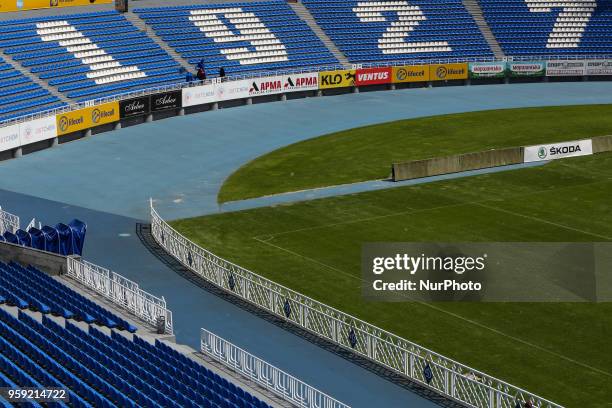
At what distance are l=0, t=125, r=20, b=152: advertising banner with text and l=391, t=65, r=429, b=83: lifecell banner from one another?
32.6 meters

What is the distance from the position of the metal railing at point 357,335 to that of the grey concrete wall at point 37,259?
17.5ft

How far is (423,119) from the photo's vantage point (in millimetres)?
69312

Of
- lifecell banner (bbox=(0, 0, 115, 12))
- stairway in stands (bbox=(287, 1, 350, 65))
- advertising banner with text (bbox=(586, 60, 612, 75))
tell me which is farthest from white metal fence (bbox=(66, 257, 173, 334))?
advertising banner with text (bbox=(586, 60, 612, 75))

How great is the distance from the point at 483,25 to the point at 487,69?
7.30 meters

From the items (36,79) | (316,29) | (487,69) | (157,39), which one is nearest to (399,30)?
(316,29)

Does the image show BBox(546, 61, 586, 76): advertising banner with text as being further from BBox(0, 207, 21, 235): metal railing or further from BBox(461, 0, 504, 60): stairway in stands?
BBox(0, 207, 21, 235): metal railing

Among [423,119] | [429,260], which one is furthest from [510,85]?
[429,260]

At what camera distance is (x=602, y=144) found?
60531 mm

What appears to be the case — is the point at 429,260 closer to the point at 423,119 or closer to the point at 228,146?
the point at 228,146

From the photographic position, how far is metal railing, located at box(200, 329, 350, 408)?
27906 mm

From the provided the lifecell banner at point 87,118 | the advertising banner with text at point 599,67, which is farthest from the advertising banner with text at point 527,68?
the lifecell banner at point 87,118

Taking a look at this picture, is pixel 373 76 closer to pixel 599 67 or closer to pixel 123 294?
pixel 599 67

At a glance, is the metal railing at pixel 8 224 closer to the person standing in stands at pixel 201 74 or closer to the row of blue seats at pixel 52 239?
the row of blue seats at pixel 52 239

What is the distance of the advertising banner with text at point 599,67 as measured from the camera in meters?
82.6
